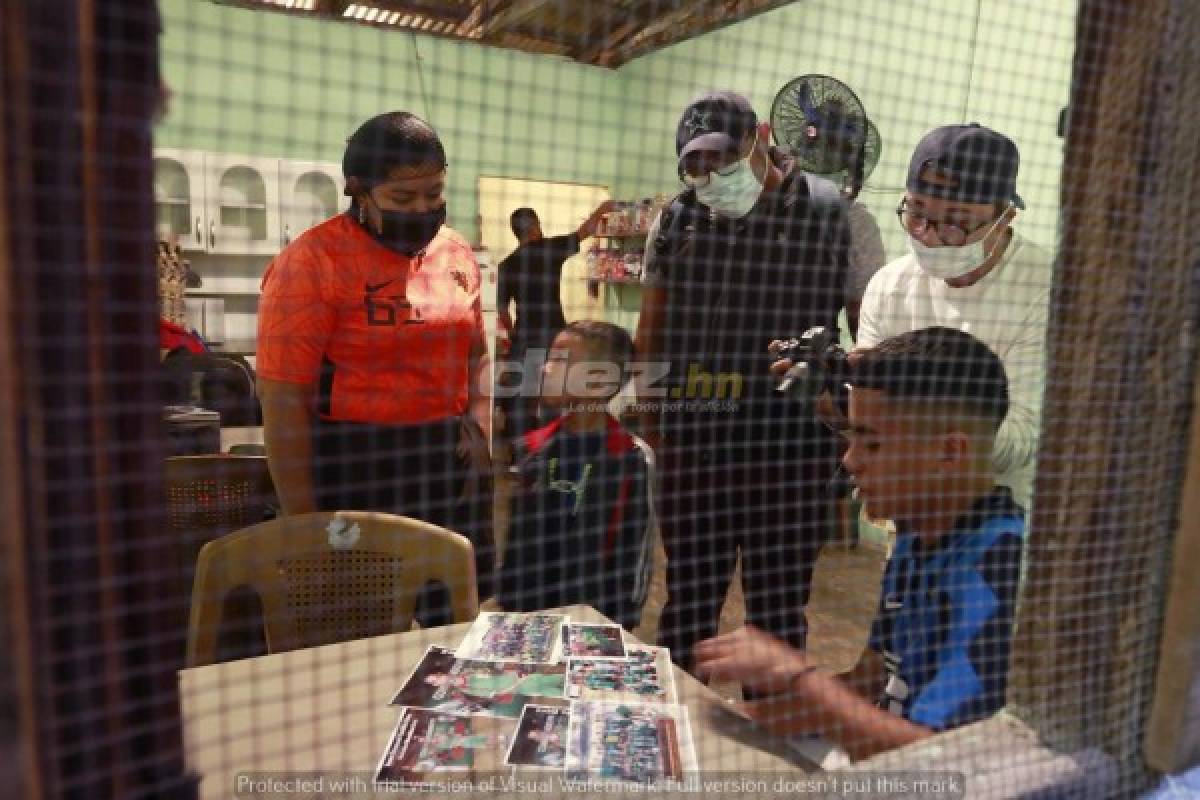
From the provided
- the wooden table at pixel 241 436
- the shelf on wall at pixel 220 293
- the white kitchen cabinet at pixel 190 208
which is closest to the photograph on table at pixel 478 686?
the wooden table at pixel 241 436

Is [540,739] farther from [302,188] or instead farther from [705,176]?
[302,188]

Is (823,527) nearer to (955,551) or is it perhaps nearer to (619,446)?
(619,446)

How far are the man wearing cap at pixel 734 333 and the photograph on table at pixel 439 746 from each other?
67 cm

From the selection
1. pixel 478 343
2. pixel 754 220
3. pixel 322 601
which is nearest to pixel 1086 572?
pixel 754 220

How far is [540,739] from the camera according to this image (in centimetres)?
87

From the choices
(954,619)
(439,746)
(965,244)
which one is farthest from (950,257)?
(439,746)

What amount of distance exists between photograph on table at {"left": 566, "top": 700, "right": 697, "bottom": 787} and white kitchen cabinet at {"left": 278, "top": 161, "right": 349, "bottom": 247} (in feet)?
13.6

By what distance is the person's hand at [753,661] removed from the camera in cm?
88

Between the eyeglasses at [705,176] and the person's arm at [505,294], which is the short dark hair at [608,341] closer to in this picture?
the eyeglasses at [705,176]

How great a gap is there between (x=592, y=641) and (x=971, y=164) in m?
1.02

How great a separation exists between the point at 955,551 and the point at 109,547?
36.8 inches

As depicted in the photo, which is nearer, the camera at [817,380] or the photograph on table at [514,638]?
the photograph on table at [514,638]

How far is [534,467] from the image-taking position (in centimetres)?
166

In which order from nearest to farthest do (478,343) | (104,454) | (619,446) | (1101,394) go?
(104,454) → (1101,394) → (619,446) → (478,343)
